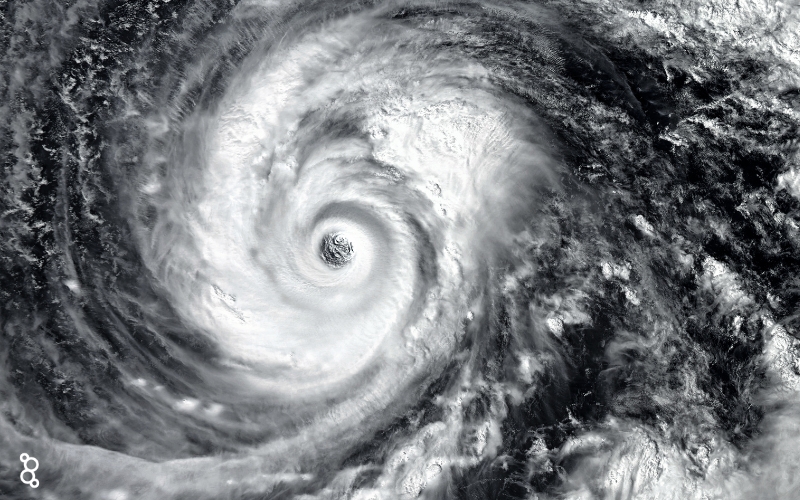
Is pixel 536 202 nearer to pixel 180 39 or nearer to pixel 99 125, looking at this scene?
pixel 180 39

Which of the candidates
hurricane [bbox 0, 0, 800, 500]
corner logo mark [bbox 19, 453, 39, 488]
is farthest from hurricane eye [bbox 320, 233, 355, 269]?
corner logo mark [bbox 19, 453, 39, 488]

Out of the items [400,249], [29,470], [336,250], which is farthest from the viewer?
[336,250]

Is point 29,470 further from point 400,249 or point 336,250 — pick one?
point 400,249

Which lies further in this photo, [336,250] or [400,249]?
[336,250]

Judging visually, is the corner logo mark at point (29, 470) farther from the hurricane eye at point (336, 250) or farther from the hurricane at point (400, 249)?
the hurricane eye at point (336, 250)

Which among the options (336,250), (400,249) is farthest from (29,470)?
(400,249)

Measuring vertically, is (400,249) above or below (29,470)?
above

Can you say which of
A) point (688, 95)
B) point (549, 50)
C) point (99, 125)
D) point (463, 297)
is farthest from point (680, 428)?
point (99, 125)
